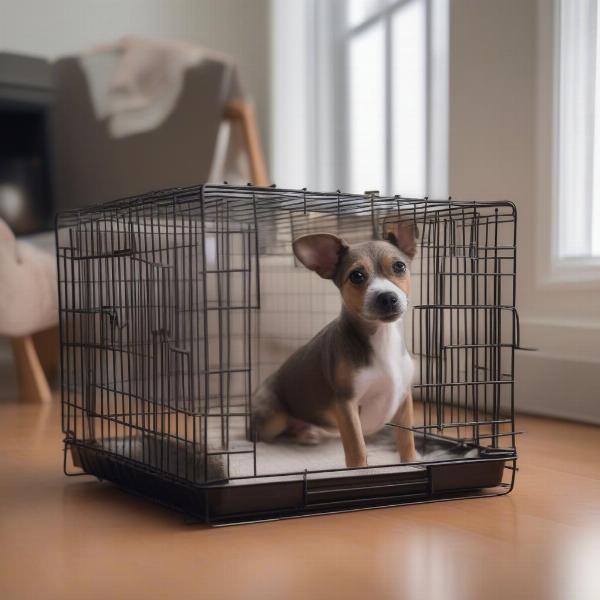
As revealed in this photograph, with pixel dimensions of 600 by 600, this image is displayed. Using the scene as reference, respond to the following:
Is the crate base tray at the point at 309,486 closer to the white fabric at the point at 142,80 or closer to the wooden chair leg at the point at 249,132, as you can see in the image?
the wooden chair leg at the point at 249,132

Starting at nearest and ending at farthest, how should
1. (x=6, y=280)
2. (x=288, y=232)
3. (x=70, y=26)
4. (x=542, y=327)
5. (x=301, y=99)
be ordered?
1. (x=288, y=232)
2. (x=542, y=327)
3. (x=6, y=280)
4. (x=70, y=26)
5. (x=301, y=99)

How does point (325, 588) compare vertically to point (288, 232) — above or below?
below

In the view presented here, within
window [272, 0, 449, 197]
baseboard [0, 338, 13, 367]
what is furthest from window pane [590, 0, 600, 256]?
baseboard [0, 338, 13, 367]

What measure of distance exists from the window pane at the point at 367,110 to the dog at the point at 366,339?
6.20 ft

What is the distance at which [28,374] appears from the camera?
8.80 ft

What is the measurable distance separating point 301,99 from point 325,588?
2981 mm

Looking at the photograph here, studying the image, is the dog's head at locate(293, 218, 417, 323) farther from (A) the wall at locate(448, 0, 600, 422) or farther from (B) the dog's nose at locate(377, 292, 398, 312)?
(A) the wall at locate(448, 0, 600, 422)

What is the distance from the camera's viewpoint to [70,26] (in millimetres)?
3477

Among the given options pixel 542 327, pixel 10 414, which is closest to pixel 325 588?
pixel 542 327

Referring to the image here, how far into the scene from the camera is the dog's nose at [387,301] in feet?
4.26

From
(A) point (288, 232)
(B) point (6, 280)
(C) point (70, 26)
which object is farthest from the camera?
(C) point (70, 26)

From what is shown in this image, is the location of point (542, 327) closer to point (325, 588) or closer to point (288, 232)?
point (288, 232)

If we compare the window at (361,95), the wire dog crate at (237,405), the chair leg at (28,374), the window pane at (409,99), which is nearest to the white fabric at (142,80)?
the window at (361,95)

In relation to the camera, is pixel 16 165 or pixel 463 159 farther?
pixel 16 165
